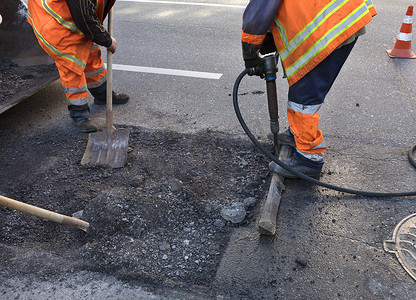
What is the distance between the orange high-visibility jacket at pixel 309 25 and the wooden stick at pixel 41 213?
160cm

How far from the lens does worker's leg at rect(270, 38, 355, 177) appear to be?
2594mm

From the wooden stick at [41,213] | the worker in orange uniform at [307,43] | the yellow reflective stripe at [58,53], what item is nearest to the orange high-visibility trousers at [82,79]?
the yellow reflective stripe at [58,53]

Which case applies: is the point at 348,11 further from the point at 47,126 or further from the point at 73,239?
→ the point at 47,126

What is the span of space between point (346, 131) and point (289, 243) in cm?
156

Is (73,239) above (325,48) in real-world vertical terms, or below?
below

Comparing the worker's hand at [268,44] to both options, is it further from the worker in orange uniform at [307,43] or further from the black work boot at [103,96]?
the black work boot at [103,96]

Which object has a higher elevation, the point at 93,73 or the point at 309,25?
the point at 309,25

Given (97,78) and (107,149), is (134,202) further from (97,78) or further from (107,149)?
(97,78)

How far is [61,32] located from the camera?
3.17m

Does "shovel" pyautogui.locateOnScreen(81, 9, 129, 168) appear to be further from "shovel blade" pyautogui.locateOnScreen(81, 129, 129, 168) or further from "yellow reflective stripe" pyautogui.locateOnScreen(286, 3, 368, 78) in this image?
"yellow reflective stripe" pyautogui.locateOnScreen(286, 3, 368, 78)

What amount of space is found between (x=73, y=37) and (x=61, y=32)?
0.10 m

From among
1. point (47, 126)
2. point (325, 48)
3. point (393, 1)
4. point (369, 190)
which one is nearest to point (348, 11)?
point (325, 48)

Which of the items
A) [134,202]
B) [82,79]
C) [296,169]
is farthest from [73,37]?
[296,169]

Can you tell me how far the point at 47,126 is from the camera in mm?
3793
